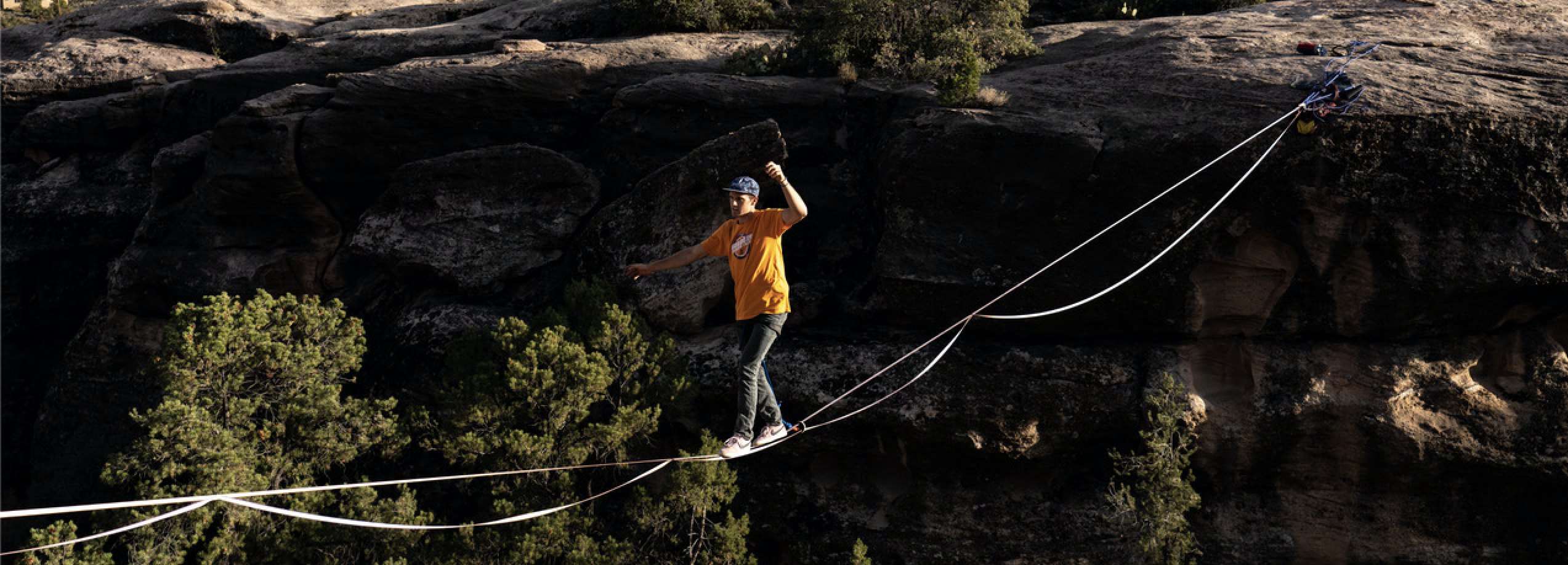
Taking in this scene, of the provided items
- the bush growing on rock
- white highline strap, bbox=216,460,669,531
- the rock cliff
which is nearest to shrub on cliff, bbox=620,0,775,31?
the rock cliff

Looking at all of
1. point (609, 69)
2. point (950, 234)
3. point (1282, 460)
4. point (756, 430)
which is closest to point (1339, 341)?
point (1282, 460)

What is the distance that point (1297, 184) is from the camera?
1183cm

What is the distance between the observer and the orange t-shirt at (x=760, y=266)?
896 cm

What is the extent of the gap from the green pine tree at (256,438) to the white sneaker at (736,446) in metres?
4.95

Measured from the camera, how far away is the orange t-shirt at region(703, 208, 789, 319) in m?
8.96

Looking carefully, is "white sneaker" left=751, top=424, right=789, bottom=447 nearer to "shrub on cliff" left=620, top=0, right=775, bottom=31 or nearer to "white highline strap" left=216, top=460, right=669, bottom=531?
"white highline strap" left=216, top=460, right=669, bottom=531

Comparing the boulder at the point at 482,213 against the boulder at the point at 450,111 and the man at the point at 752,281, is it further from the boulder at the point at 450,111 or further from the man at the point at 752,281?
the man at the point at 752,281

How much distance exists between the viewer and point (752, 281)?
8969mm

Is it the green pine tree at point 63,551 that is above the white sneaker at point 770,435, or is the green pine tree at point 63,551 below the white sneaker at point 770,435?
below

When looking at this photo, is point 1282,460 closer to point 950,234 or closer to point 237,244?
point 950,234

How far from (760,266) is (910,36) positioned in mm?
8682

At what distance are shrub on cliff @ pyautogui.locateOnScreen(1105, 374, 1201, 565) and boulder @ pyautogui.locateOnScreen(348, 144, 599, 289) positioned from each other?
937 centimetres

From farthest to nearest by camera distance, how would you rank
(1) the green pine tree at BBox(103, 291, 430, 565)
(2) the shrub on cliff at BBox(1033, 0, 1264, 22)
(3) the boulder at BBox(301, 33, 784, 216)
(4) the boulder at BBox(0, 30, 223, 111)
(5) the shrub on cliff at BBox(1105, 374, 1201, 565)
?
1. (4) the boulder at BBox(0, 30, 223, 111)
2. (2) the shrub on cliff at BBox(1033, 0, 1264, 22)
3. (3) the boulder at BBox(301, 33, 784, 216)
4. (1) the green pine tree at BBox(103, 291, 430, 565)
5. (5) the shrub on cliff at BBox(1105, 374, 1201, 565)

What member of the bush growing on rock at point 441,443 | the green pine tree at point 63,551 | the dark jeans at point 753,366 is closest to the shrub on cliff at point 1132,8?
the bush growing on rock at point 441,443
